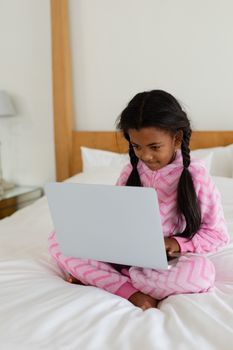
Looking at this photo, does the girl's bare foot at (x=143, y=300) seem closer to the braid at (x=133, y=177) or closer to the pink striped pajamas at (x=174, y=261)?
the pink striped pajamas at (x=174, y=261)

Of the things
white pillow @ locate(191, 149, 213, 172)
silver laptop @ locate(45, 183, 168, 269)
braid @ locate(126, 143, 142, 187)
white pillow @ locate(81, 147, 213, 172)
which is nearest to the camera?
silver laptop @ locate(45, 183, 168, 269)

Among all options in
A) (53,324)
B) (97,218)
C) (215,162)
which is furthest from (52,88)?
(53,324)

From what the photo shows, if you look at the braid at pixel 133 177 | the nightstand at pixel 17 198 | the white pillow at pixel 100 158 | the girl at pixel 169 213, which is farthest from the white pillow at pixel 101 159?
the girl at pixel 169 213

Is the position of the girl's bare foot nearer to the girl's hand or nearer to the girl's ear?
the girl's hand

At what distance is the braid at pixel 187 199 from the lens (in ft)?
3.30

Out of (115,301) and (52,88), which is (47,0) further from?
(115,301)

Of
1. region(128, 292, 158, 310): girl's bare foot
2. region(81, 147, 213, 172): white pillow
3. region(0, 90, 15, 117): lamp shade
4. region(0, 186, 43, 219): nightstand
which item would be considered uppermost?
region(0, 90, 15, 117): lamp shade

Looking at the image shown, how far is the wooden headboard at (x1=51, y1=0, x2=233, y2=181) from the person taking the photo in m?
2.23

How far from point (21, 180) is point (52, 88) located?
0.74 meters

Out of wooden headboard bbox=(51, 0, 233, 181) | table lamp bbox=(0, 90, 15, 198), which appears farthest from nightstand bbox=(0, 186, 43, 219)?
wooden headboard bbox=(51, 0, 233, 181)

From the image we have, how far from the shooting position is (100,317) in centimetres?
74

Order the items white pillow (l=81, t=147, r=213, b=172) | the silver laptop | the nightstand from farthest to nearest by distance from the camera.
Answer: the nightstand < white pillow (l=81, t=147, r=213, b=172) < the silver laptop

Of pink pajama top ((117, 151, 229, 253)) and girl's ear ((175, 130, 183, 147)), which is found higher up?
girl's ear ((175, 130, 183, 147))

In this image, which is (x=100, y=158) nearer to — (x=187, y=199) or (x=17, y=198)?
(x=17, y=198)
